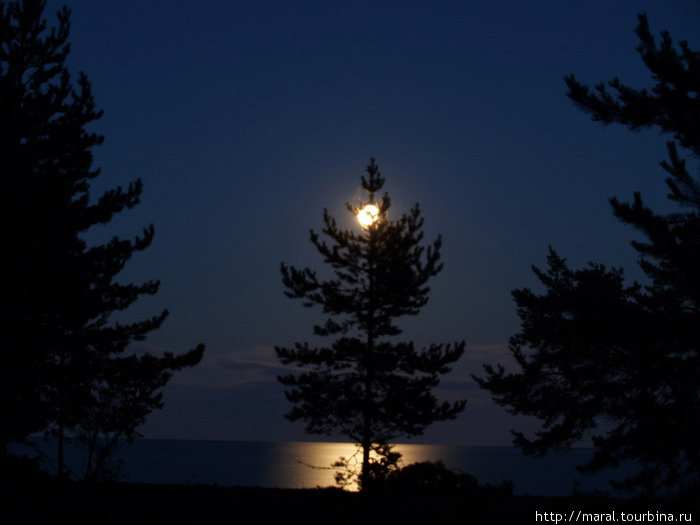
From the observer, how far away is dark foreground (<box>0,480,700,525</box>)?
841 cm

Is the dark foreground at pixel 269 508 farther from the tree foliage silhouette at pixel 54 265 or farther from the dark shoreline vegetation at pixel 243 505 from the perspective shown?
the tree foliage silhouette at pixel 54 265

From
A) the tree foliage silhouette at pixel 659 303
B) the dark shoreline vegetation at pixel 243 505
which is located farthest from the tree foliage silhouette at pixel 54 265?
the tree foliage silhouette at pixel 659 303

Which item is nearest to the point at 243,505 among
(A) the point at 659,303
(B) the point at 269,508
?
(B) the point at 269,508

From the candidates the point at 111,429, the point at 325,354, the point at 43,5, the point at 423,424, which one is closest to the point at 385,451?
the point at 423,424

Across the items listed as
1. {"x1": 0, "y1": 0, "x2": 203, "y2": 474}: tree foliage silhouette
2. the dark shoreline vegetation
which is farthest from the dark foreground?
{"x1": 0, "y1": 0, "x2": 203, "y2": 474}: tree foliage silhouette

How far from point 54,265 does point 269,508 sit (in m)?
8.98

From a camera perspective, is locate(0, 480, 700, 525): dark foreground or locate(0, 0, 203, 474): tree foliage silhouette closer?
locate(0, 480, 700, 525): dark foreground

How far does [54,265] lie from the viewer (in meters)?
15.1

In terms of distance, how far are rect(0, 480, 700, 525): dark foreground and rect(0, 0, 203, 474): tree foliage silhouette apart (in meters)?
4.81

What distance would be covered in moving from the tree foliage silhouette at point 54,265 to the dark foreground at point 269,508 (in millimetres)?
4806

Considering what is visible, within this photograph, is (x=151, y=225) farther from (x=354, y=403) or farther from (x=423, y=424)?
(x=423, y=424)

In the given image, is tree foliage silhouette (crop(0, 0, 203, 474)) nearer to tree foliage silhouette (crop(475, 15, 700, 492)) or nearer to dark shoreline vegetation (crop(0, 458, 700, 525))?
dark shoreline vegetation (crop(0, 458, 700, 525))

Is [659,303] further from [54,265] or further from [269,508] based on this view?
[54,265]

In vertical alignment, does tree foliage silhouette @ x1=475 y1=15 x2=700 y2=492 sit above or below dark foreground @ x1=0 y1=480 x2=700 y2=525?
above
